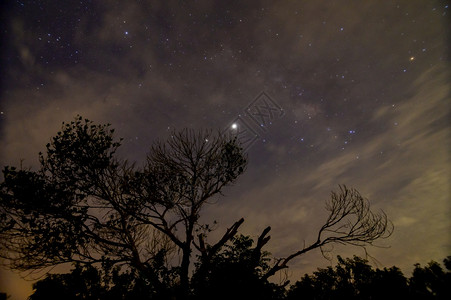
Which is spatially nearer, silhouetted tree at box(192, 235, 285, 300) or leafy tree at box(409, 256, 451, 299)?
silhouetted tree at box(192, 235, 285, 300)

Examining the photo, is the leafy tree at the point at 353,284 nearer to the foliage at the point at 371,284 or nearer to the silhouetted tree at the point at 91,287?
the foliage at the point at 371,284

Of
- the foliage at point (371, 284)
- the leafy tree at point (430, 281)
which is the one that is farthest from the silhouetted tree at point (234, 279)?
the leafy tree at point (430, 281)

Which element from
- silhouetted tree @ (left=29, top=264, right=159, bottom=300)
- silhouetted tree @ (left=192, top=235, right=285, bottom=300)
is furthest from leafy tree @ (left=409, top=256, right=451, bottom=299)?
silhouetted tree @ (left=29, top=264, right=159, bottom=300)

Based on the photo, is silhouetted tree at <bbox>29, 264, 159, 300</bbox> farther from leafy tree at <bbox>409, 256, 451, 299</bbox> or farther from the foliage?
leafy tree at <bbox>409, 256, 451, 299</bbox>

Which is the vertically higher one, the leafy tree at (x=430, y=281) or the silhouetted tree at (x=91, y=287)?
the silhouetted tree at (x=91, y=287)

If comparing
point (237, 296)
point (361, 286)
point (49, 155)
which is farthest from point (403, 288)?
point (49, 155)

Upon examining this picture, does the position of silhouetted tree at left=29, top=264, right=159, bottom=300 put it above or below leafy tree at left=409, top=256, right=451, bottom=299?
above

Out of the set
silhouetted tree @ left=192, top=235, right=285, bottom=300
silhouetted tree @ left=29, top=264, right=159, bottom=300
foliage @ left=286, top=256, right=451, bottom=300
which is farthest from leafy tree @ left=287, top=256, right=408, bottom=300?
silhouetted tree @ left=29, top=264, right=159, bottom=300

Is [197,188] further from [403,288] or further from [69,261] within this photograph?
[403,288]

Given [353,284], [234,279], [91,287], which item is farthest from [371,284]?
[91,287]

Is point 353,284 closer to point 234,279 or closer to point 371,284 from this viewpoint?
point 371,284

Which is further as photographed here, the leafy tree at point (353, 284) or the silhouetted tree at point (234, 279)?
the leafy tree at point (353, 284)

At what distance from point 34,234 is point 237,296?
995 centimetres

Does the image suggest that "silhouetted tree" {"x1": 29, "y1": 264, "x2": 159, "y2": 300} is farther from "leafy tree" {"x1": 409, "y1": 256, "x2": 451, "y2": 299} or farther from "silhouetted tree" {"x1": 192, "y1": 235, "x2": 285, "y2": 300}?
"leafy tree" {"x1": 409, "y1": 256, "x2": 451, "y2": 299}
